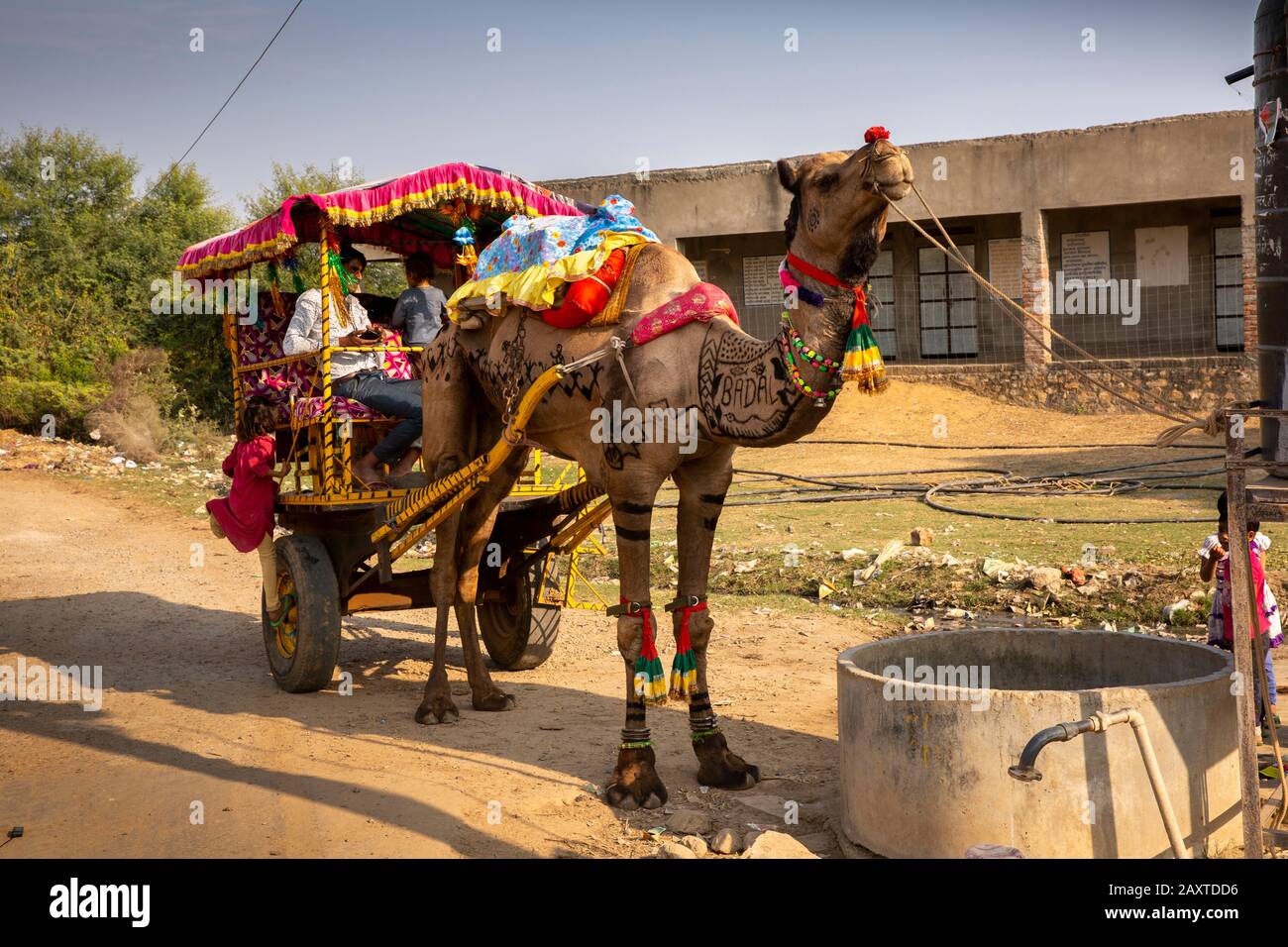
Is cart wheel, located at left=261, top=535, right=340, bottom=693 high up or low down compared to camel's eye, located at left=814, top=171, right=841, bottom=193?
down

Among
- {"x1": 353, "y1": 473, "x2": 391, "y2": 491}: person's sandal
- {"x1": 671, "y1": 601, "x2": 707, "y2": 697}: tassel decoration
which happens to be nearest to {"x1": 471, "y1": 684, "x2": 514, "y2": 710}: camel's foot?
{"x1": 353, "y1": 473, "x2": 391, "y2": 491}: person's sandal

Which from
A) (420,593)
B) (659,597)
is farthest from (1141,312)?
(420,593)

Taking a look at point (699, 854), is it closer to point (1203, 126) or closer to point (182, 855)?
point (182, 855)

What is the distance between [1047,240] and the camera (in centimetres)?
2277

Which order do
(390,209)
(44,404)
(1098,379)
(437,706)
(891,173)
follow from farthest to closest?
(44,404), (1098,379), (390,209), (437,706), (891,173)

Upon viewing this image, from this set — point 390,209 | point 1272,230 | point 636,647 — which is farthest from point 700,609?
point 390,209

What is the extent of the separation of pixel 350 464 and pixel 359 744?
73.0 inches

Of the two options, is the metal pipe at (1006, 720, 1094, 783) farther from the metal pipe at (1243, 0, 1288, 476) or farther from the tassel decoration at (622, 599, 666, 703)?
the tassel decoration at (622, 599, 666, 703)

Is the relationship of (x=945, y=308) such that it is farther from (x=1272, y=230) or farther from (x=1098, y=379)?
(x=1272, y=230)

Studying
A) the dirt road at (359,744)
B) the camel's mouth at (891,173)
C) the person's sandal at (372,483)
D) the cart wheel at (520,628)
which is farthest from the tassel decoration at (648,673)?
the person's sandal at (372,483)

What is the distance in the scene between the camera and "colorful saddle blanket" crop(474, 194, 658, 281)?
615cm

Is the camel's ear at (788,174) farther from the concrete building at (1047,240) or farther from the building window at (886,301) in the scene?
the building window at (886,301)

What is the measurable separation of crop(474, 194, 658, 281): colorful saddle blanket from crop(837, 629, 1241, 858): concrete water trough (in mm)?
2507

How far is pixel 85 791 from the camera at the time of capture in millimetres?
5785
